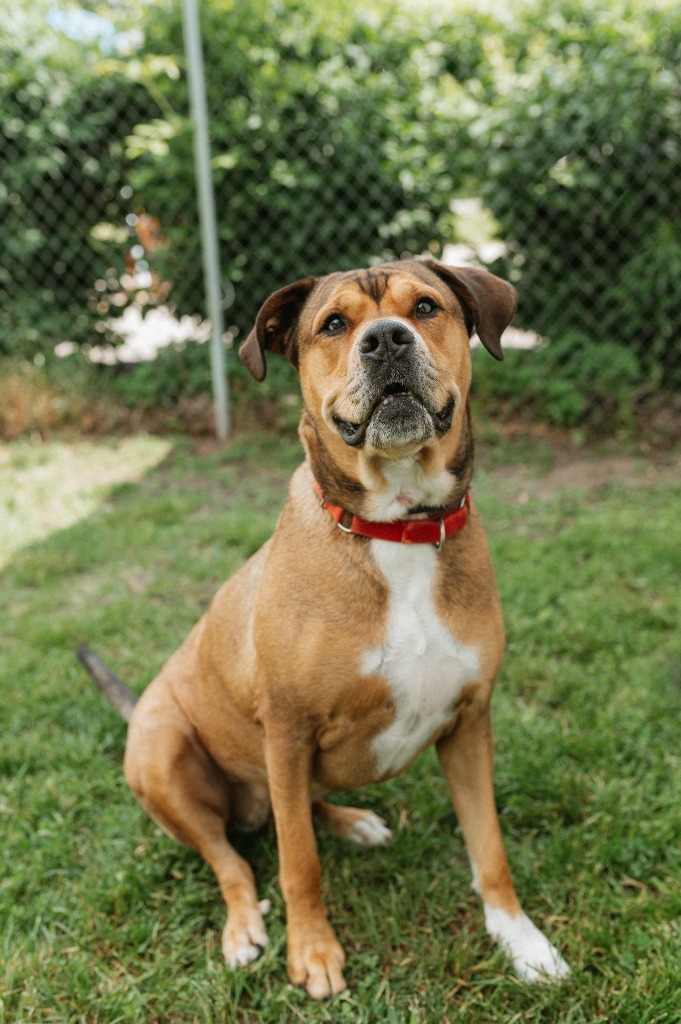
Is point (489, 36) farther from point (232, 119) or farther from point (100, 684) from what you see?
point (100, 684)

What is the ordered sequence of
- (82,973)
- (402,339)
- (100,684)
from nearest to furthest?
(402,339)
(82,973)
(100,684)

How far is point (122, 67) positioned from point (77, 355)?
88.9 inches

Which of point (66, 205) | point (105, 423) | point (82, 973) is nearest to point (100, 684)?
point (82, 973)

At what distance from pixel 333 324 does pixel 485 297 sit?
436 millimetres

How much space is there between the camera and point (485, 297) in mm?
2396

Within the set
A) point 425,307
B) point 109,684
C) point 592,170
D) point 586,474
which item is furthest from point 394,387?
point 592,170

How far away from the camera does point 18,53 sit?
Answer: 6703 millimetres

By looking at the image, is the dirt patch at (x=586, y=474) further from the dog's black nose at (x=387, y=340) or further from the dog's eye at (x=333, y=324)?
the dog's black nose at (x=387, y=340)

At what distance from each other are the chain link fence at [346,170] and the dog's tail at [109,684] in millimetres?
4007

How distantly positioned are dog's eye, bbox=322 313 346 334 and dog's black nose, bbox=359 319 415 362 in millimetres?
212

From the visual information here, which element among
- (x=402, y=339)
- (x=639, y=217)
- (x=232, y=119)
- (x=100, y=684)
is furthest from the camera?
(x=232, y=119)

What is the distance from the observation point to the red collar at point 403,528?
2.25m

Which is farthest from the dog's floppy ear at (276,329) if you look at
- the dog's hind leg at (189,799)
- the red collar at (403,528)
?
the dog's hind leg at (189,799)

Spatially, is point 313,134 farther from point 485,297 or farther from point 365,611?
point 365,611
